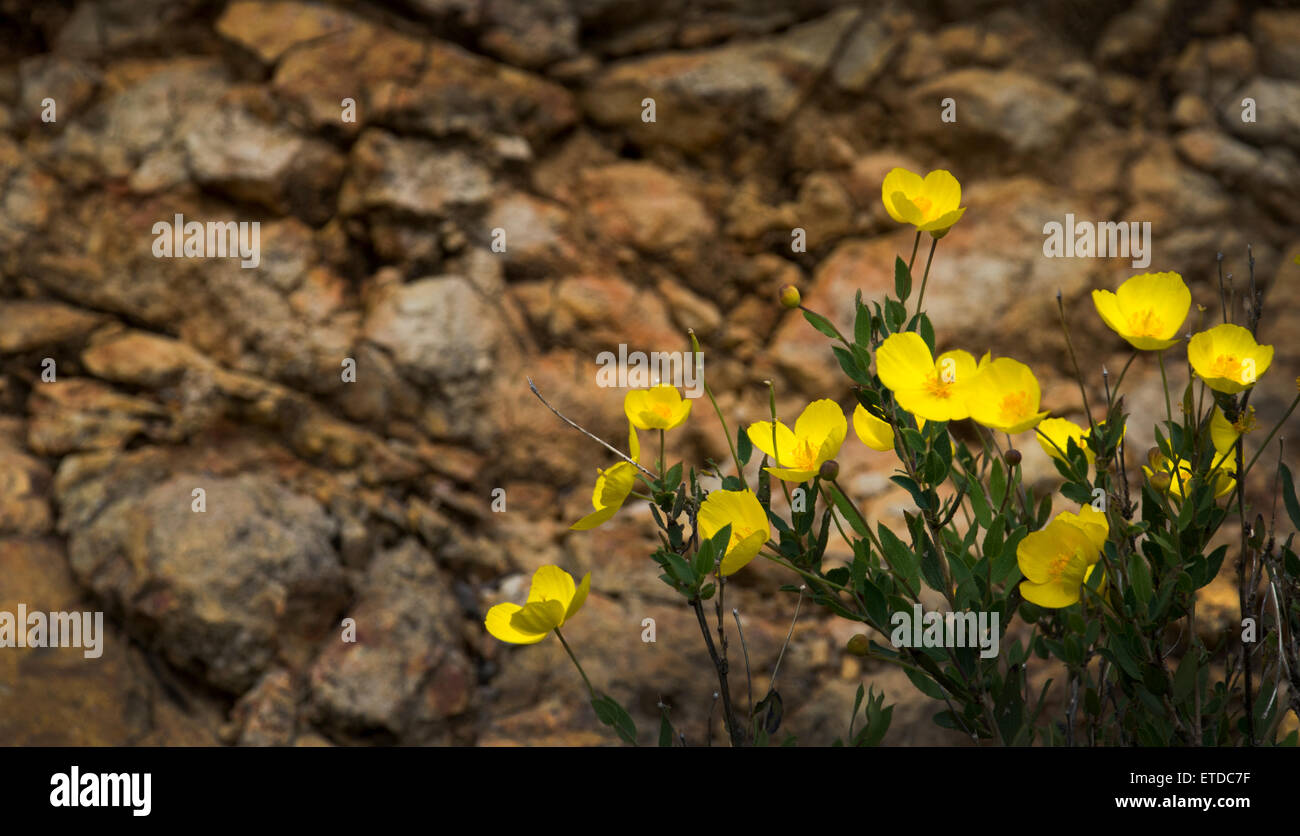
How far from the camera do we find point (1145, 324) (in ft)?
3.46

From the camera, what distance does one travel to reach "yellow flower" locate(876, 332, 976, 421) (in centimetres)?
97

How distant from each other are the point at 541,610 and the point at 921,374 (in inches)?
19.2

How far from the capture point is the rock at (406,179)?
324cm

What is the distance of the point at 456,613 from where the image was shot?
2.82 meters

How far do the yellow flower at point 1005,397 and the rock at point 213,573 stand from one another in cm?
221

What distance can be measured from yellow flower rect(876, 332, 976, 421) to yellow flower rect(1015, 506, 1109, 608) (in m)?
0.16

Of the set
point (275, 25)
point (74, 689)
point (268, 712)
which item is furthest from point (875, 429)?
point (275, 25)

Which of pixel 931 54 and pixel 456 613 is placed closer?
pixel 456 613

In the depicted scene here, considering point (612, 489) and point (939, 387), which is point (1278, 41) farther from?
point (612, 489)

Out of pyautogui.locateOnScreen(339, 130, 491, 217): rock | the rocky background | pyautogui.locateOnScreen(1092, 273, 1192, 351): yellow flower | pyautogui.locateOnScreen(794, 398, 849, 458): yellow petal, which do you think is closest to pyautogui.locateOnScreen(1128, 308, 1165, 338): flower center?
pyautogui.locateOnScreen(1092, 273, 1192, 351): yellow flower

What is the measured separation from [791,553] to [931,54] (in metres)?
3.04
